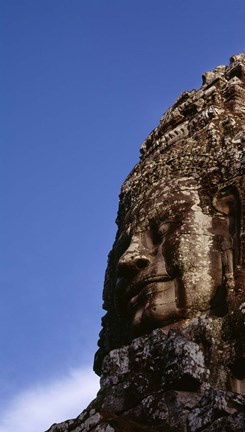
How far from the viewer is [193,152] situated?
7.66 meters

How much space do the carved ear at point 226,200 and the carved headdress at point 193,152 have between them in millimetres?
52

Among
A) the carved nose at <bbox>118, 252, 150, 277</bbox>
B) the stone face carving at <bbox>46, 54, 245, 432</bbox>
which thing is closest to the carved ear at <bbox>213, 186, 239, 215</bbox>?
the stone face carving at <bbox>46, 54, 245, 432</bbox>

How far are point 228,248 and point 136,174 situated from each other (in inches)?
90.7

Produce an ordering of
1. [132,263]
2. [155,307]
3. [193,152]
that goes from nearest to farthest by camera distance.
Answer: [155,307] → [132,263] → [193,152]

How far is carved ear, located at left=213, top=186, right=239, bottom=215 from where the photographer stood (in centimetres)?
694

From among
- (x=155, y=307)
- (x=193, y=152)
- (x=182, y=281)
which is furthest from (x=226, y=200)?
(x=155, y=307)

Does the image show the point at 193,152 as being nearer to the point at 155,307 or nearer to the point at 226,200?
the point at 226,200

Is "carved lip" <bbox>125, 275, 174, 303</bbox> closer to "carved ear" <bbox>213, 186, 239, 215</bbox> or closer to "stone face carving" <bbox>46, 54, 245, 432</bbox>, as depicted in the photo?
"stone face carving" <bbox>46, 54, 245, 432</bbox>

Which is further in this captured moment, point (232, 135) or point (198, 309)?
point (232, 135)

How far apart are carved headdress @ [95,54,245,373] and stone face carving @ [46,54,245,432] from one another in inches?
0.6

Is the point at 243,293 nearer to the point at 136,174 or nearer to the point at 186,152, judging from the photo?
the point at 186,152

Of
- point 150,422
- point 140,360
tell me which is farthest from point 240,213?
point 150,422

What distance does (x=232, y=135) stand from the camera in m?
7.71

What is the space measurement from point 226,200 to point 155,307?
142cm
